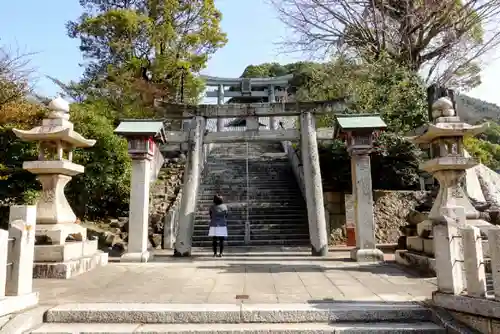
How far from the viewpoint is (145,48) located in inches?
856

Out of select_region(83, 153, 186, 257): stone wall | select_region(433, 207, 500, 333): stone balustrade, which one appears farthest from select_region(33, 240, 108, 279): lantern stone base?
select_region(433, 207, 500, 333): stone balustrade

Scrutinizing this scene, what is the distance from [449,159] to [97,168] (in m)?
11.0

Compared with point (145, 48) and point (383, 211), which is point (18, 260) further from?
point (145, 48)

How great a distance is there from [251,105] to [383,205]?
6729 millimetres

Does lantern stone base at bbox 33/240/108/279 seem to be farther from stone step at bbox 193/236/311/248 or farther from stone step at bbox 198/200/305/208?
stone step at bbox 198/200/305/208

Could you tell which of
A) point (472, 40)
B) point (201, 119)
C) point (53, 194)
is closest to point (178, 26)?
point (201, 119)

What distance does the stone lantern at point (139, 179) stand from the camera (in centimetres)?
893

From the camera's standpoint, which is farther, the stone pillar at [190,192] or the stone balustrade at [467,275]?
the stone pillar at [190,192]

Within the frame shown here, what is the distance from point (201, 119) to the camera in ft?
37.0

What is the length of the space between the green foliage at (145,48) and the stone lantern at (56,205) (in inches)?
481

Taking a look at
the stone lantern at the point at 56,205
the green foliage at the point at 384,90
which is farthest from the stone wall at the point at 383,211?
the stone lantern at the point at 56,205

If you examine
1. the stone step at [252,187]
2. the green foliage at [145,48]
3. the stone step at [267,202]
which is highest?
the green foliage at [145,48]

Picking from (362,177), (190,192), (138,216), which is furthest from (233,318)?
(190,192)

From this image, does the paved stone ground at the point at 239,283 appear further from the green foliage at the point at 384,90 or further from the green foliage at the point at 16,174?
the green foliage at the point at 384,90
